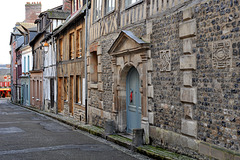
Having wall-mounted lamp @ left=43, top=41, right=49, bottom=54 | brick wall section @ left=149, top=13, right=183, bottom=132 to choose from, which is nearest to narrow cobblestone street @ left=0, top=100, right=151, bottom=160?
brick wall section @ left=149, top=13, right=183, bottom=132

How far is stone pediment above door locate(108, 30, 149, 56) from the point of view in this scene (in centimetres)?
809

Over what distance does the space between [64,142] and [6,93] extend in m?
60.8

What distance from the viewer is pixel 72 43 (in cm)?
1625

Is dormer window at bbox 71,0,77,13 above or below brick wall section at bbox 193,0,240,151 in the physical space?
above

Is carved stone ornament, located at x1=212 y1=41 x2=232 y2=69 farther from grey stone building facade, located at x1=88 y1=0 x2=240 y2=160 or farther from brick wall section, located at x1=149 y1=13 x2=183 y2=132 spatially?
brick wall section, located at x1=149 y1=13 x2=183 y2=132

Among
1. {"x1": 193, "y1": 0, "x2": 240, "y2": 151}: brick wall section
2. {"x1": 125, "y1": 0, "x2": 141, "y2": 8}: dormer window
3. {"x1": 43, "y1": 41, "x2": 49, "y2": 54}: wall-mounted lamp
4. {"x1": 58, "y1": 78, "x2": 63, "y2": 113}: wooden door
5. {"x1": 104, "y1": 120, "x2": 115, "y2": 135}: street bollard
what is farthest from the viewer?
{"x1": 43, "y1": 41, "x2": 49, "y2": 54}: wall-mounted lamp

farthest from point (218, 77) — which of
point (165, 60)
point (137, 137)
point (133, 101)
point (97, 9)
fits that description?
point (97, 9)

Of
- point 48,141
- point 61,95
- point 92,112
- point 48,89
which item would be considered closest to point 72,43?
point 61,95

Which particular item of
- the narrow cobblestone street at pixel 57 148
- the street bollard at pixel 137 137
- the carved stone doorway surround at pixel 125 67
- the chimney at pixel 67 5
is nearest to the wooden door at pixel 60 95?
the chimney at pixel 67 5

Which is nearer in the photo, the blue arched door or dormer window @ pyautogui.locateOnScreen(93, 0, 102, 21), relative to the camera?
the blue arched door

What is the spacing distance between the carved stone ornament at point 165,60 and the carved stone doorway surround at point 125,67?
68 cm

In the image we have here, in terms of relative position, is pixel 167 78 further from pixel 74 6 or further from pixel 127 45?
pixel 74 6

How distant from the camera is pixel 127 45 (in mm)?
8992

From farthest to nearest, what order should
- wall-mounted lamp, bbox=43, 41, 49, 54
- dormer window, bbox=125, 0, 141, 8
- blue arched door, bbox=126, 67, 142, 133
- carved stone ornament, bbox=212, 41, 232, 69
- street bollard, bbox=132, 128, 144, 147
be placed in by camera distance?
wall-mounted lamp, bbox=43, 41, 49, 54 < blue arched door, bbox=126, 67, 142, 133 < dormer window, bbox=125, 0, 141, 8 < street bollard, bbox=132, 128, 144, 147 < carved stone ornament, bbox=212, 41, 232, 69
